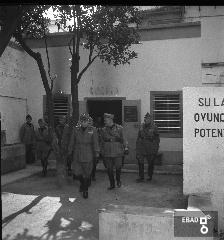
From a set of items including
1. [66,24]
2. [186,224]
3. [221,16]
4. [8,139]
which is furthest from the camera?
[8,139]

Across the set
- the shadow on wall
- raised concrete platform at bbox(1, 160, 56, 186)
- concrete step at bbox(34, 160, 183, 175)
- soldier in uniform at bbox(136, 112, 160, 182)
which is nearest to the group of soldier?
soldier in uniform at bbox(136, 112, 160, 182)

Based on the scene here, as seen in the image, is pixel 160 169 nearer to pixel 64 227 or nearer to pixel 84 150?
pixel 84 150

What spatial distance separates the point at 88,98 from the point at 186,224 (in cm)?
788

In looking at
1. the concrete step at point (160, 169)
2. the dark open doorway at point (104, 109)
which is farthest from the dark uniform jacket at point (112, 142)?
the dark open doorway at point (104, 109)

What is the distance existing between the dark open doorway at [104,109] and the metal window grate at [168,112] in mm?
1413

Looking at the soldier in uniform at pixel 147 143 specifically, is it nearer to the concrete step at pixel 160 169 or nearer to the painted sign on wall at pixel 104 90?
the concrete step at pixel 160 169

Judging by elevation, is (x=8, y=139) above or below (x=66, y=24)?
below

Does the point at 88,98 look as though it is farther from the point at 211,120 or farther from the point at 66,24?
the point at 211,120

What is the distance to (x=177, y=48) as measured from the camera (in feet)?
36.3

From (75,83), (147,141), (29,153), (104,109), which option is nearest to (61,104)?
(104,109)

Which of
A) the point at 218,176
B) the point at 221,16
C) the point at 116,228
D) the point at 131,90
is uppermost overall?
the point at 221,16

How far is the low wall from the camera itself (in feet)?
32.6

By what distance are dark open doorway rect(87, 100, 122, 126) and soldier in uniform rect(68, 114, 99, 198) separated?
15.7 ft

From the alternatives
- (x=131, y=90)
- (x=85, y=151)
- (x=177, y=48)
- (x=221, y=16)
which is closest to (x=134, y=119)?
(x=131, y=90)
